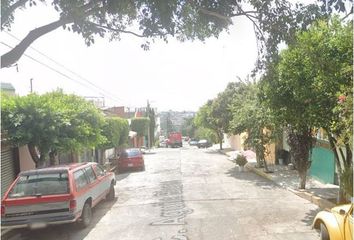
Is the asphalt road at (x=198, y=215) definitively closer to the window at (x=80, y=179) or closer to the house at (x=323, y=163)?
the window at (x=80, y=179)

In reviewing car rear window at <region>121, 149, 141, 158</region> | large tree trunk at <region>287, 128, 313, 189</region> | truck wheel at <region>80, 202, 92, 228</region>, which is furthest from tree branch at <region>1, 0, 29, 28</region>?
car rear window at <region>121, 149, 141, 158</region>

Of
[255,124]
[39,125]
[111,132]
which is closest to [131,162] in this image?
[111,132]

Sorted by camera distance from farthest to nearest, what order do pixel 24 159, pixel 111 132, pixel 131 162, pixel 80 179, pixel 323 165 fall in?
1. pixel 111 132
2. pixel 131 162
3. pixel 323 165
4. pixel 24 159
5. pixel 80 179

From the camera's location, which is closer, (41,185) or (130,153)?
(41,185)

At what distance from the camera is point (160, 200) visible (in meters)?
15.4

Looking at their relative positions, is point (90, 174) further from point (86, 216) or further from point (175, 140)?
point (175, 140)

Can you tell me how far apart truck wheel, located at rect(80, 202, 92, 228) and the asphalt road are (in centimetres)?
17

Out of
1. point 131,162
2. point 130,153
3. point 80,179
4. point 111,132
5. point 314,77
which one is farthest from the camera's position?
point 111,132

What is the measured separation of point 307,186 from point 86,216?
8.88 metres

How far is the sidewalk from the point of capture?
13.7m

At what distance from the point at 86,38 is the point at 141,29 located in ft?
3.46

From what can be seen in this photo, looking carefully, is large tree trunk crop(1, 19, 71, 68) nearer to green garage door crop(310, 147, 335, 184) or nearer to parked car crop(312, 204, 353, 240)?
parked car crop(312, 204, 353, 240)

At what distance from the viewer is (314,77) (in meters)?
11.0

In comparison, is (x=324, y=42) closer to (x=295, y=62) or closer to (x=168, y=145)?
(x=295, y=62)
